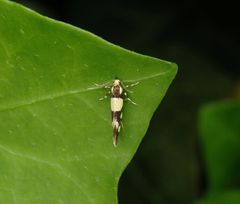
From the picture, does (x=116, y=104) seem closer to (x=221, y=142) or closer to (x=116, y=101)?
(x=116, y=101)

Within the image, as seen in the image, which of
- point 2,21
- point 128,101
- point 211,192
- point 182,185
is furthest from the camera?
point 182,185

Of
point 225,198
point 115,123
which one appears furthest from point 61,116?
point 225,198

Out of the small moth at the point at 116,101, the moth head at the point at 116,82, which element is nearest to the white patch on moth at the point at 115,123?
the small moth at the point at 116,101

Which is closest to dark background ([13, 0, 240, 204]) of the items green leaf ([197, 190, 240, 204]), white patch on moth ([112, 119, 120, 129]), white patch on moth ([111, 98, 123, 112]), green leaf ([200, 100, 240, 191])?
green leaf ([200, 100, 240, 191])

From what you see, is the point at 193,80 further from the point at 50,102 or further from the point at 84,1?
the point at 50,102

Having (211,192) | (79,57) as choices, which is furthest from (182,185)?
(79,57)

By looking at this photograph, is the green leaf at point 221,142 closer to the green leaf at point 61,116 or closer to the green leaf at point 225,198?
the green leaf at point 225,198

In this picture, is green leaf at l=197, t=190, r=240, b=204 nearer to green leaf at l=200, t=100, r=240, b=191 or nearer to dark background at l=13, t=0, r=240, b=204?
green leaf at l=200, t=100, r=240, b=191
